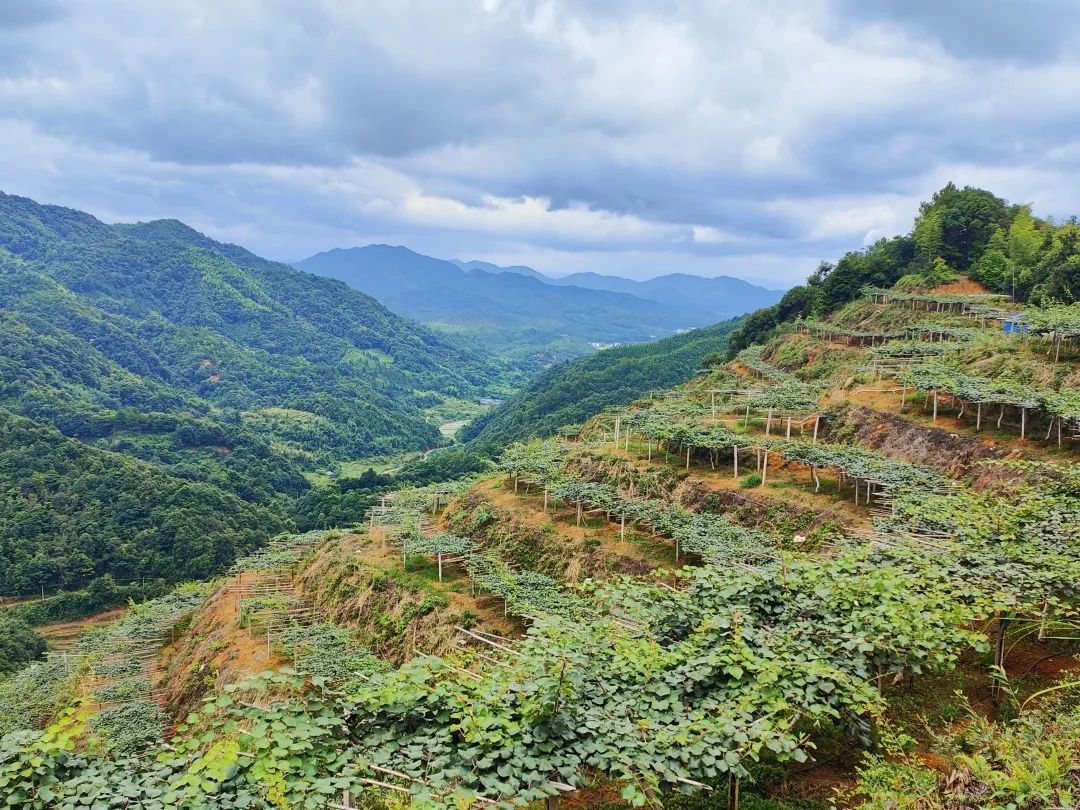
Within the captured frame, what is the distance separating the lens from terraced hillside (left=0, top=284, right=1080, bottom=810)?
16.1 feet

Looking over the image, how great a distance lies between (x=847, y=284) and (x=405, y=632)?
155ft

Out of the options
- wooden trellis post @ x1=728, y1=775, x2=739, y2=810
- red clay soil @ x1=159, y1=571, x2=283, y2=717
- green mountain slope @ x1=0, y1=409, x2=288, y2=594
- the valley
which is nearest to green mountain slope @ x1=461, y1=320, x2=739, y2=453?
the valley

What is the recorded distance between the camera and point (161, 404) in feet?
363

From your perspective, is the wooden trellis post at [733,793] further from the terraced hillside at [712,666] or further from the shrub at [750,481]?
the shrub at [750,481]

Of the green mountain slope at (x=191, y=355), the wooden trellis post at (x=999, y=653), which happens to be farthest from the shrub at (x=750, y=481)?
the green mountain slope at (x=191, y=355)

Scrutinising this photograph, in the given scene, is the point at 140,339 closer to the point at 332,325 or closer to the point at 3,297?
the point at 3,297

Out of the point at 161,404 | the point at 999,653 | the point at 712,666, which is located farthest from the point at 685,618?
the point at 161,404

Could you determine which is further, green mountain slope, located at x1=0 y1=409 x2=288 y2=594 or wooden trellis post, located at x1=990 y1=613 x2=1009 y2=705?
green mountain slope, located at x1=0 y1=409 x2=288 y2=594

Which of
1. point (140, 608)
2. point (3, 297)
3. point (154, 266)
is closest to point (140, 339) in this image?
point (3, 297)

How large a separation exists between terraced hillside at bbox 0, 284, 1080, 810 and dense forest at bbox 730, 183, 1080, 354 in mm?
22964

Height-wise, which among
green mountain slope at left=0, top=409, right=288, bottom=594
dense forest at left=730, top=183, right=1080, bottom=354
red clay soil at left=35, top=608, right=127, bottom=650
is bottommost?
red clay soil at left=35, top=608, right=127, bottom=650

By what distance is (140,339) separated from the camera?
14625cm

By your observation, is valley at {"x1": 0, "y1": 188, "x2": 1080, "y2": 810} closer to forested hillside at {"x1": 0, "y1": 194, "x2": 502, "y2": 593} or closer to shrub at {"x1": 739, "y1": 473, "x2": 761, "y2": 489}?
shrub at {"x1": 739, "y1": 473, "x2": 761, "y2": 489}

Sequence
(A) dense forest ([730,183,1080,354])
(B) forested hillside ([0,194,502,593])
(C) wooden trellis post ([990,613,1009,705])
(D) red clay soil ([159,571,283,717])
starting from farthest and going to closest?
1. (B) forested hillside ([0,194,502,593])
2. (A) dense forest ([730,183,1080,354])
3. (D) red clay soil ([159,571,283,717])
4. (C) wooden trellis post ([990,613,1009,705])
